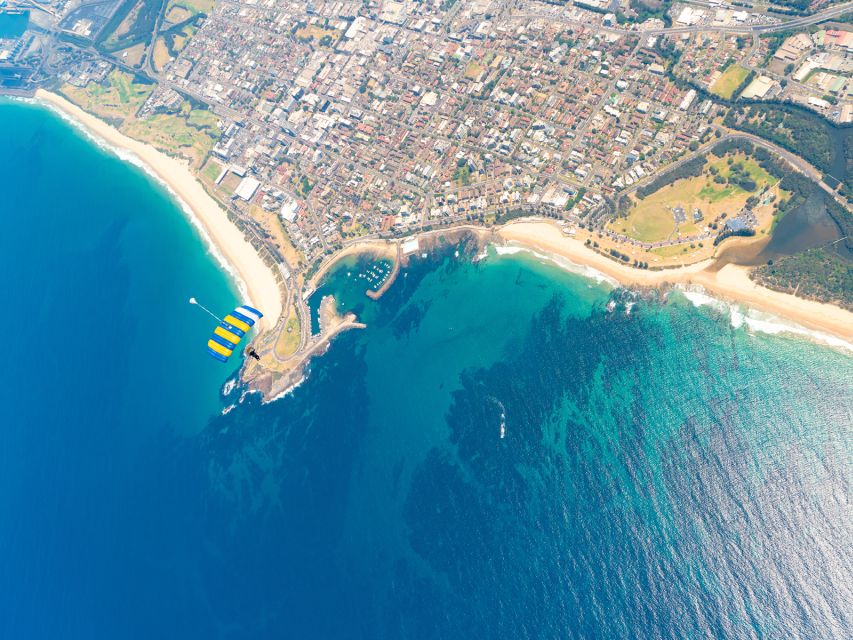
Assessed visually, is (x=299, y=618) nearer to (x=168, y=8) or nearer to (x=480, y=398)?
(x=480, y=398)

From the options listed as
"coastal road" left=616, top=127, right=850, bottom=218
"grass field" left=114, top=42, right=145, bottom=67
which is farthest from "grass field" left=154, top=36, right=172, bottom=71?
"coastal road" left=616, top=127, right=850, bottom=218

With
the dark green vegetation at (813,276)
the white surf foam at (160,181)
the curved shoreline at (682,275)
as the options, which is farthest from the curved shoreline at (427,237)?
the dark green vegetation at (813,276)

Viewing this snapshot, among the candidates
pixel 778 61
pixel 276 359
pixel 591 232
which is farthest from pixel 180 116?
pixel 778 61

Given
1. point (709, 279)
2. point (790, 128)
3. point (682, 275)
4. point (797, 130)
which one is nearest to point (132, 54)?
point (682, 275)

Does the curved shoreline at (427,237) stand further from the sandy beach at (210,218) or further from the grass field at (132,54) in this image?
the grass field at (132,54)

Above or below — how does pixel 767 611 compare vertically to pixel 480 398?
below

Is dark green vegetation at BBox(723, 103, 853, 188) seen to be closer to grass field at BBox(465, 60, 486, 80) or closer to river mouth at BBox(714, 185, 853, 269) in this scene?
river mouth at BBox(714, 185, 853, 269)
